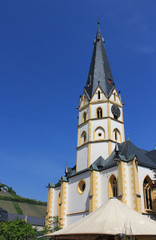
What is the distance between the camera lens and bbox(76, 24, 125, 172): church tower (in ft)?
85.5

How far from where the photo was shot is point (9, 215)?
40.5 metres

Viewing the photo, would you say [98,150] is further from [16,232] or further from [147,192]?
[16,232]

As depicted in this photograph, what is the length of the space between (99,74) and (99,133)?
9.29m

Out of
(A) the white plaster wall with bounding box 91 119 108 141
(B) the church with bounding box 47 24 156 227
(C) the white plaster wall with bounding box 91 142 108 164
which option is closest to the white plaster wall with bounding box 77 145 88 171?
(B) the church with bounding box 47 24 156 227

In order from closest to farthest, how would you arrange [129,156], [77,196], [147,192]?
[147,192] → [129,156] → [77,196]

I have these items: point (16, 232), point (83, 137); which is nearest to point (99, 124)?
point (83, 137)

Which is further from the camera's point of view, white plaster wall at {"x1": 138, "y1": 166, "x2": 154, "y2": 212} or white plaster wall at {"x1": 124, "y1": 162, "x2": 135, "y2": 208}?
white plaster wall at {"x1": 138, "y1": 166, "x2": 154, "y2": 212}

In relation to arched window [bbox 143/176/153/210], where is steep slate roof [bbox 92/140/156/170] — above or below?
above

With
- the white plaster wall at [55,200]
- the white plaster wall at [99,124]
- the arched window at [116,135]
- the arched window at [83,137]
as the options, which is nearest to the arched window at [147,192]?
the arched window at [116,135]

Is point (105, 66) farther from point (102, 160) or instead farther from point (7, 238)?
point (7, 238)

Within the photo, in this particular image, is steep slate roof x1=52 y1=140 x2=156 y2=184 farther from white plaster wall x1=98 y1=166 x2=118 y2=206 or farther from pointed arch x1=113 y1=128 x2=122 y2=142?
pointed arch x1=113 y1=128 x2=122 y2=142

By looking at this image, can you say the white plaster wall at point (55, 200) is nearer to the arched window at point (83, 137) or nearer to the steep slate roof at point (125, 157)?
the steep slate roof at point (125, 157)

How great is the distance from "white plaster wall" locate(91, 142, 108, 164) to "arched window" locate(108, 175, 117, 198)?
3720 millimetres

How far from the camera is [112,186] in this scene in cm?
2158
